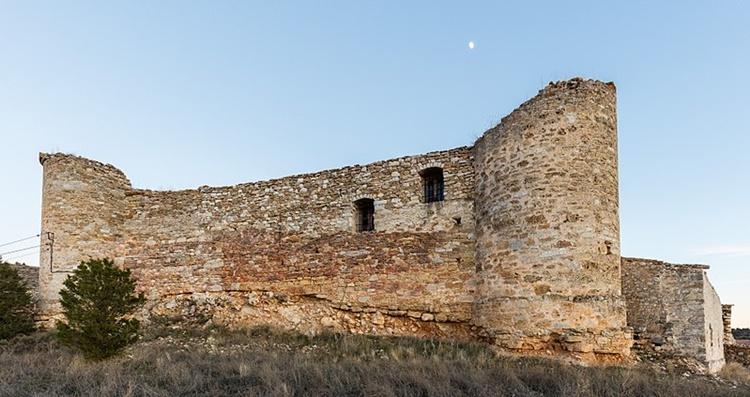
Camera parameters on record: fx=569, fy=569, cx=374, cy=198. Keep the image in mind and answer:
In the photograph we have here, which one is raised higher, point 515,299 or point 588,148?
point 588,148

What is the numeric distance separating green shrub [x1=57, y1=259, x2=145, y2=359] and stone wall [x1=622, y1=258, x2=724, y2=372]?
10731 millimetres

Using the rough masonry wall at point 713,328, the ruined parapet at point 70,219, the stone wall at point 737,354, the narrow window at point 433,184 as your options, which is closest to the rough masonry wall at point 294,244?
the ruined parapet at point 70,219

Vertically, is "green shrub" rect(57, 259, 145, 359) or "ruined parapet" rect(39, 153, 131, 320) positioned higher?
"ruined parapet" rect(39, 153, 131, 320)

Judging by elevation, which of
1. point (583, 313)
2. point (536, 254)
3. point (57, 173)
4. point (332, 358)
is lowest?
point (332, 358)

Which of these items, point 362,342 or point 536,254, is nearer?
point 536,254

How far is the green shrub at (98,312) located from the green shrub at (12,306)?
11.8 ft

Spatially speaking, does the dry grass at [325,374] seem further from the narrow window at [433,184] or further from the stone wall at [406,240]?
the narrow window at [433,184]

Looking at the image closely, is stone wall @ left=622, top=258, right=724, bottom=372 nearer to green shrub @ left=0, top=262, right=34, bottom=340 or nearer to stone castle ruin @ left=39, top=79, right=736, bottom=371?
stone castle ruin @ left=39, top=79, right=736, bottom=371

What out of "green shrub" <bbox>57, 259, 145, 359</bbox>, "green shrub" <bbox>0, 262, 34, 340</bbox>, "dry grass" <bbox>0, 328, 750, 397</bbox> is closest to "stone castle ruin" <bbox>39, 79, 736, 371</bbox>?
"green shrub" <bbox>0, 262, 34, 340</bbox>

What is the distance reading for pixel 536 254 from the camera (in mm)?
10195

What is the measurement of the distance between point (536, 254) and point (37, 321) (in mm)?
11480

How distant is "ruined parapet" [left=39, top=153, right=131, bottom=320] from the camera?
1375 centimetres

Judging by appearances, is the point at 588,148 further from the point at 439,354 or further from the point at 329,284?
the point at 329,284

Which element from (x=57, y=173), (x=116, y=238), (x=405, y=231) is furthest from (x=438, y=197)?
(x=57, y=173)
